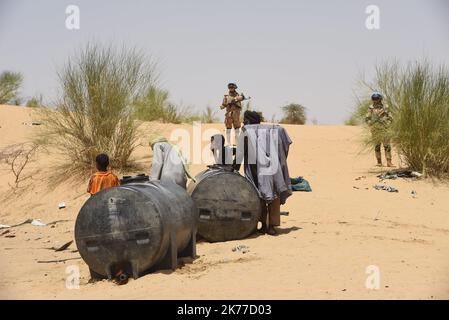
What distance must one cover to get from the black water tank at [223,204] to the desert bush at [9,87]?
22.6m

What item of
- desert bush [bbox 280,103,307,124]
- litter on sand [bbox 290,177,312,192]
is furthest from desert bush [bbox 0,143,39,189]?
desert bush [bbox 280,103,307,124]

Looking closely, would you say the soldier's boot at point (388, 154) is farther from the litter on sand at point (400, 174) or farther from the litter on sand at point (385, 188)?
the litter on sand at point (385, 188)

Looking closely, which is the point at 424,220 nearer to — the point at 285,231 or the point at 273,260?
the point at 285,231

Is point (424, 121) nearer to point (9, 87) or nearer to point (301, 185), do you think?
point (301, 185)

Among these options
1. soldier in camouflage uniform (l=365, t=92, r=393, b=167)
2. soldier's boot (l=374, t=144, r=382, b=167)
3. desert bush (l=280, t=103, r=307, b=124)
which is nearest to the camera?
soldier in camouflage uniform (l=365, t=92, r=393, b=167)

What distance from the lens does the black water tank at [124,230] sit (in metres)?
6.35

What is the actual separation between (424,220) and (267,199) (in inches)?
130

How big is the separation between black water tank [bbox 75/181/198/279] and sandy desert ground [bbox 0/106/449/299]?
0.21 m

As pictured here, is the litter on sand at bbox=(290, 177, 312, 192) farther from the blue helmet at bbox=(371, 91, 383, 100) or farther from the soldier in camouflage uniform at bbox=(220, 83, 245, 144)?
the soldier in camouflage uniform at bbox=(220, 83, 245, 144)

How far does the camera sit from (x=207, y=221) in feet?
27.8

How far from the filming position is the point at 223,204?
8484mm

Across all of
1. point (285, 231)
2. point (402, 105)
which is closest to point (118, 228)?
point (285, 231)

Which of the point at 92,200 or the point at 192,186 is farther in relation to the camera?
the point at 192,186

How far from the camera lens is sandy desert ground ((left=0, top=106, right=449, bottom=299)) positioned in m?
5.89
